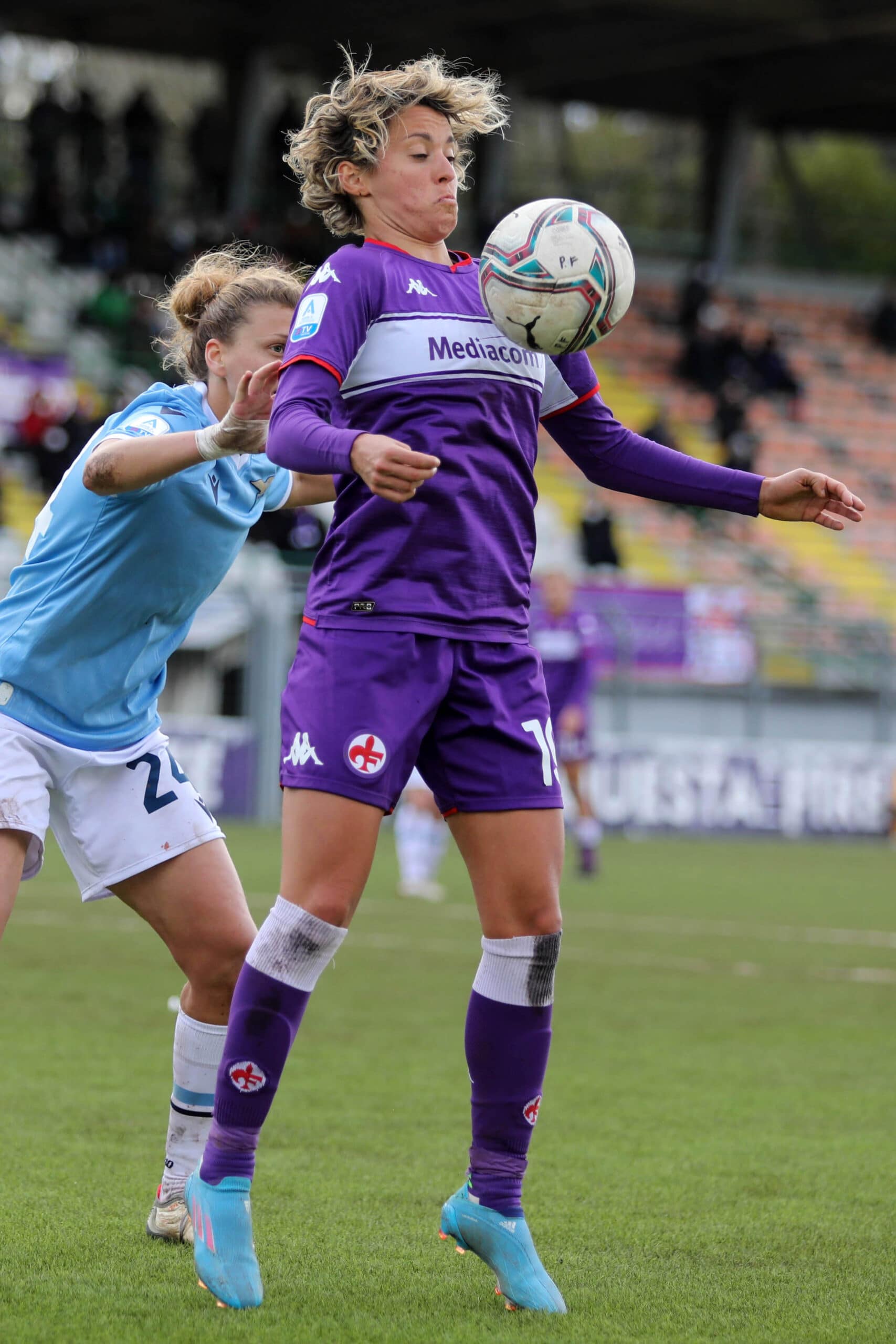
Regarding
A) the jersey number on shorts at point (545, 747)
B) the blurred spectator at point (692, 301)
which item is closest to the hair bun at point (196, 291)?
the jersey number on shorts at point (545, 747)

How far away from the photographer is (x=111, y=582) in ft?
12.8

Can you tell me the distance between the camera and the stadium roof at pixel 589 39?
2762 centimetres

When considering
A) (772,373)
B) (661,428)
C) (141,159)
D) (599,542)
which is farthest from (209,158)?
(599,542)

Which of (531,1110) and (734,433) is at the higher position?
(734,433)

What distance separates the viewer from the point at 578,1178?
189 inches

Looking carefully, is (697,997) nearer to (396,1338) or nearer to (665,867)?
(396,1338)

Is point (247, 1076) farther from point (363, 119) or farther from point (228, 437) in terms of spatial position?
point (363, 119)

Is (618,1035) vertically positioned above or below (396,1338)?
below

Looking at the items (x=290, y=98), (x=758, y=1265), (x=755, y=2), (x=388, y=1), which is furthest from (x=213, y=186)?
(x=758, y=1265)

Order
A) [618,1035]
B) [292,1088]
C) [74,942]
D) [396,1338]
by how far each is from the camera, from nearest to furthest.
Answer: [396,1338] < [292,1088] < [618,1035] < [74,942]

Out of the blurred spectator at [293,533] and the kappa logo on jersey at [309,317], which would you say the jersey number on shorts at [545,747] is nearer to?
the kappa logo on jersey at [309,317]

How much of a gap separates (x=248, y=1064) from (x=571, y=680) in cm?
1104

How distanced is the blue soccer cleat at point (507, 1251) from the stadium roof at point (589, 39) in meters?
25.8

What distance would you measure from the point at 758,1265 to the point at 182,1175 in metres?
1.29
